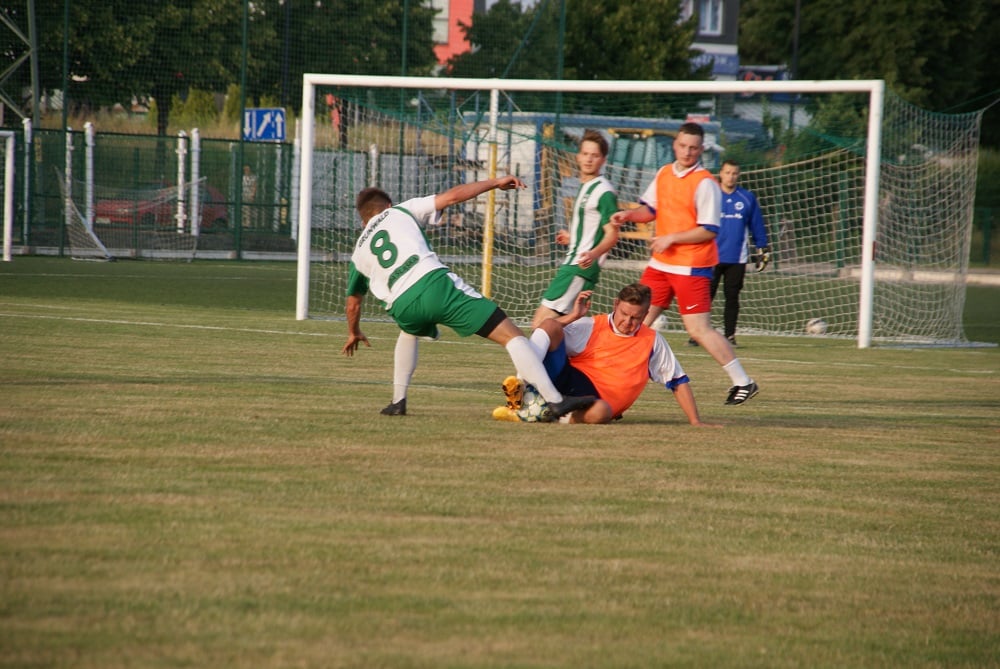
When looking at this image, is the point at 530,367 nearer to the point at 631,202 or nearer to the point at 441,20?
the point at 631,202

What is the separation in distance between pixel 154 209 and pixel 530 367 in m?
24.1

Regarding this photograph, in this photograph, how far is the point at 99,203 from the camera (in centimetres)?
3030

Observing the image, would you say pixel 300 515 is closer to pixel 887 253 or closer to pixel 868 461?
pixel 868 461

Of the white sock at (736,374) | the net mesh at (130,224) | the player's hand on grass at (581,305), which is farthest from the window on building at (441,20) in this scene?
the player's hand on grass at (581,305)

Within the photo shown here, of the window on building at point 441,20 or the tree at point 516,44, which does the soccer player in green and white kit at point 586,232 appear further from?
the window on building at point 441,20

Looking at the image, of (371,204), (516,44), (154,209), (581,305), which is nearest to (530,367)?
(581,305)

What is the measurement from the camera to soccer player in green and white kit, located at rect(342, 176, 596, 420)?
325 inches

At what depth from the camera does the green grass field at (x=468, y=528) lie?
4137 mm

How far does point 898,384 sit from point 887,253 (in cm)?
838

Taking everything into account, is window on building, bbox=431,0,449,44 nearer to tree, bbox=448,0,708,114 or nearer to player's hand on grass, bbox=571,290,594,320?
tree, bbox=448,0,708,114

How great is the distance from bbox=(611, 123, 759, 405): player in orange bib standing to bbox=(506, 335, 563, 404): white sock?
167cm

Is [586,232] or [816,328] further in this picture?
[816,328]

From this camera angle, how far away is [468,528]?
5.52 metres

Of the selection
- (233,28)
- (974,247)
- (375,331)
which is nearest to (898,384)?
(375,331)
